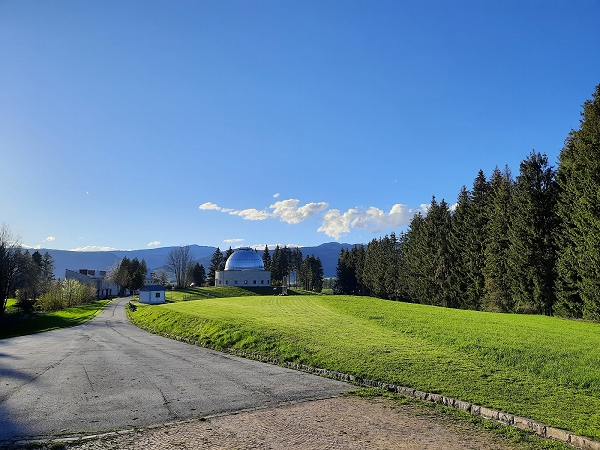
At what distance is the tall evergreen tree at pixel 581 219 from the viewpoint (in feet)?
88.1

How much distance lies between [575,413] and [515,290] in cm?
3349

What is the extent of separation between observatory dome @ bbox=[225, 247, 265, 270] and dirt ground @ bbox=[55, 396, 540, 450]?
101081 mm

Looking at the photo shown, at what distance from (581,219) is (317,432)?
2996cm

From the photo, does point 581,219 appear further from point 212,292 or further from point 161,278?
→ point 161,278

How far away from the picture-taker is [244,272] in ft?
345

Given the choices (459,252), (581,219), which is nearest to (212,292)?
(459,252)

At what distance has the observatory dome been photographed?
107938 mm

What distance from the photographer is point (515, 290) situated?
121 ft

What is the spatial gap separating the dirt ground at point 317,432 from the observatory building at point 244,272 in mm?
98001

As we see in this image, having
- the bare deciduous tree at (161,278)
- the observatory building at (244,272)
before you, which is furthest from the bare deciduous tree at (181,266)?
the observatory building at (244,272)

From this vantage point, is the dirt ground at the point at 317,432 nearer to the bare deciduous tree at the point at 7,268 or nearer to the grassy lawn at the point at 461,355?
the grassy lawn at the point at 461,355

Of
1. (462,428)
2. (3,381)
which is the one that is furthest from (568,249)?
(3,381)

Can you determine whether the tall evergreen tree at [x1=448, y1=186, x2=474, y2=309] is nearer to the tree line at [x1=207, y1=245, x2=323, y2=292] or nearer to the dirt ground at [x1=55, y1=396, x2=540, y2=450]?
the dirt ground at [x1=55, y1=396, x2=540, y2=450]

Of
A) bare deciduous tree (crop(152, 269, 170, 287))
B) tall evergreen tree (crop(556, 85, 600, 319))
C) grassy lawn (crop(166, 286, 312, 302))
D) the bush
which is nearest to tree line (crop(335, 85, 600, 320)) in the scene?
tall evergreen tree (crop(556, 85, 600, 319))
